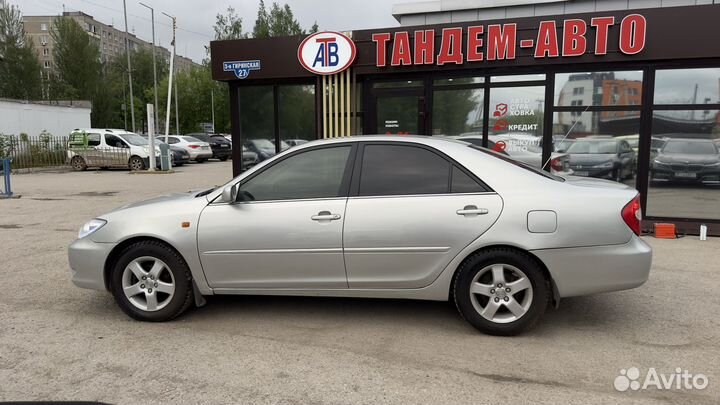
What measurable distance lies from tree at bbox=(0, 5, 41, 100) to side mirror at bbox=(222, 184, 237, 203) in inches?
2112

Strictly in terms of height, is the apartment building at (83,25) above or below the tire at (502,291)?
above

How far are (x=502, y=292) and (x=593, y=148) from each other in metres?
5.54

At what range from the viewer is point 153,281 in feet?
14.3

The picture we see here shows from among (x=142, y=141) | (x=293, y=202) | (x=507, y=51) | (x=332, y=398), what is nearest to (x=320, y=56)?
(x=507, y=51)

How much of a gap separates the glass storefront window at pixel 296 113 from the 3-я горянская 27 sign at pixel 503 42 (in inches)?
67.7

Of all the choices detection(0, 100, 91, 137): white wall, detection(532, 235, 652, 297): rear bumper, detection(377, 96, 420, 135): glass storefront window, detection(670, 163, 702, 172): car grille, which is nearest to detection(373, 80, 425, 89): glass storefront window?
detection(377, 96, 420, 135): glass storefront window

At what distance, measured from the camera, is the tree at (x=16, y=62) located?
47.3 metres

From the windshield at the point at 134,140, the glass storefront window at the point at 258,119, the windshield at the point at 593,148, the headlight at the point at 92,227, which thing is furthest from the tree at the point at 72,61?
the headlight at the point at 92,227

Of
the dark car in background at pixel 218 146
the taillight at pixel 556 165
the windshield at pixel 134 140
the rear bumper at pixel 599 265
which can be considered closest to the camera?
the rear bumper at pixel 599 265

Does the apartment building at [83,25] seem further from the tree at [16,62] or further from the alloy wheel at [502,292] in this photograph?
the alloy wheel at [502,292]

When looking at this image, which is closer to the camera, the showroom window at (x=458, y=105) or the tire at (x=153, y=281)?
the tire at (x=153, y=281)

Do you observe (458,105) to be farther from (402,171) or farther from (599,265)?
(599,265)

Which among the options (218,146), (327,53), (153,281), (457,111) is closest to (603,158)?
(457,111)

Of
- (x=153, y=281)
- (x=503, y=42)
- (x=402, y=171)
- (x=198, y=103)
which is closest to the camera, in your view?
(x=402, y=171)
